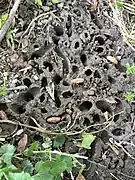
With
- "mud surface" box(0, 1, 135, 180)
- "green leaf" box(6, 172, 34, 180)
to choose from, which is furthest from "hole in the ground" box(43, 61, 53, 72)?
"green leaf" box(6, 172, 34, 180)

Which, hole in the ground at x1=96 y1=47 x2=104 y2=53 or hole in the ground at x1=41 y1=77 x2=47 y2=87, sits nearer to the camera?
hole in the ground at x1=41 y1=77 x2=47 y2=87

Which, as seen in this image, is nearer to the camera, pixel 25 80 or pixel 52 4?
pixel 25 80

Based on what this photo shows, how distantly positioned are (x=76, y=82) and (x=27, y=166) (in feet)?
1.27

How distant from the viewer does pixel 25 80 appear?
1725mm

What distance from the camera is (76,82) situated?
174 centimetres

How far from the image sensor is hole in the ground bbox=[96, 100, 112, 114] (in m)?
1.74

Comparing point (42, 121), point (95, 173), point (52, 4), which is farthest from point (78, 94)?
point (52, 4)

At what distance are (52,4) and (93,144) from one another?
1.95ft

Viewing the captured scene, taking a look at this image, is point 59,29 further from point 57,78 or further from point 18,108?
point 18,108

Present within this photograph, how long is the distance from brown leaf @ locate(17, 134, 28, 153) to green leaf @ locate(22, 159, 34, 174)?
84 millimetres

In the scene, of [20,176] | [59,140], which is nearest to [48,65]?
[59,140]

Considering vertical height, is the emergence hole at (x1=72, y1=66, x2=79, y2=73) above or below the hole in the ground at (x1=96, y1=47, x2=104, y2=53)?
below

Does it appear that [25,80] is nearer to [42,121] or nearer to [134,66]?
[42,121]

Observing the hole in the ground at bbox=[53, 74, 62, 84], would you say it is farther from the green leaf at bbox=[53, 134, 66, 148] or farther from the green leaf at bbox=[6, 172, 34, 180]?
the green leaf at bbox=[6, 172, 34, 180]
